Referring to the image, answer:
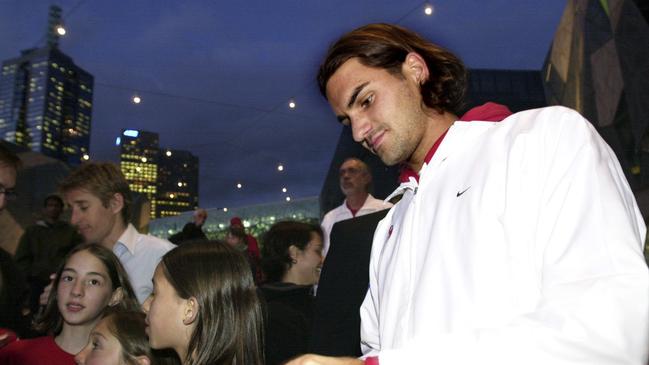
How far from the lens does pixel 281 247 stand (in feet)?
13.2

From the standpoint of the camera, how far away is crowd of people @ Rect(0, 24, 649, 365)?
0.96 meters

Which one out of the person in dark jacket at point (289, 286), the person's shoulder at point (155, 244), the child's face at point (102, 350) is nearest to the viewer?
the child's face at point (102, 350)

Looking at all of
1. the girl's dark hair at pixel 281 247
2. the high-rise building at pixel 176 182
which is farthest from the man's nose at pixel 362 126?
the high-rise building at pixel 176 182

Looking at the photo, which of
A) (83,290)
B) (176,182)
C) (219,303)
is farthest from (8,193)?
(176,182)

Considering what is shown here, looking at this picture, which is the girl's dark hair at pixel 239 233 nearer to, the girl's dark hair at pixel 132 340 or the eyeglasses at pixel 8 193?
the eyeglasses at pixel 8 193

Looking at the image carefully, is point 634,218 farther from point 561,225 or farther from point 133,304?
point 133,304

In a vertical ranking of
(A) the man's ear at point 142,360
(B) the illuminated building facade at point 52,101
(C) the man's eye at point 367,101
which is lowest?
(A) the man's ear at point 142,360

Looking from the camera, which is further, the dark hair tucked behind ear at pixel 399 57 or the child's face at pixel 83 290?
the child's face at pixel 83 290

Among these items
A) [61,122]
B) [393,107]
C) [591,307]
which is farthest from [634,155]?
[61,122]

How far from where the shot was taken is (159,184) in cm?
1572

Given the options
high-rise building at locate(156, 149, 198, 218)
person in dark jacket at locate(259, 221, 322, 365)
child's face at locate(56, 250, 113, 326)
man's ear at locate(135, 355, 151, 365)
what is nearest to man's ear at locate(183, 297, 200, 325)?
person in dark jacket at locate(259, 221, 322, 365)

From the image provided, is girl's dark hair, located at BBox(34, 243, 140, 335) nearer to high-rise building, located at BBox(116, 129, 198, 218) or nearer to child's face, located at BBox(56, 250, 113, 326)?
child's face, located at BBox(56, 250, 113, 326)

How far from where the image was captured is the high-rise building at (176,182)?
15.9m

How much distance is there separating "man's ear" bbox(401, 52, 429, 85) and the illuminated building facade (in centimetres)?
1704
